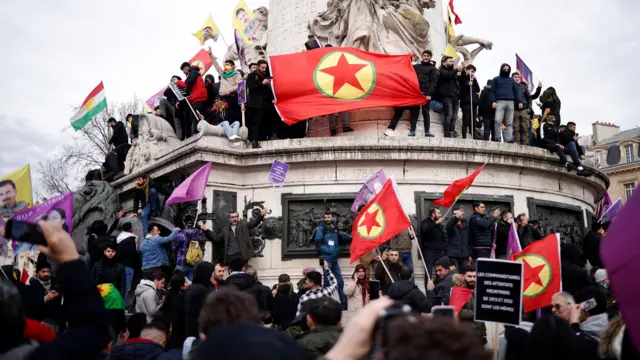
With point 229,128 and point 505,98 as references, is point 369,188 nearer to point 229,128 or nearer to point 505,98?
point 229,128

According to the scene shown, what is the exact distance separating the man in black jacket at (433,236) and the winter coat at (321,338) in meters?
9.14

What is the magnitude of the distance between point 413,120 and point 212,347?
14322 mm

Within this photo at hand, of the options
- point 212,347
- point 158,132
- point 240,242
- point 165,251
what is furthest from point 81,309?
point 158,132

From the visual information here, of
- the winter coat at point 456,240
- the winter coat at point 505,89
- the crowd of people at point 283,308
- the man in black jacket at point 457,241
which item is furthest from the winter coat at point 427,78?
the winter coat at point 456,240

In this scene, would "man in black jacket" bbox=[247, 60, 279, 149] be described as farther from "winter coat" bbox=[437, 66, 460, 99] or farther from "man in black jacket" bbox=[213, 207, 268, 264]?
"winter coat" bbox=[437, 66, 460, 99]

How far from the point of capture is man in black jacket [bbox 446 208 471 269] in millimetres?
14008

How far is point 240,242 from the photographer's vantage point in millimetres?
14445

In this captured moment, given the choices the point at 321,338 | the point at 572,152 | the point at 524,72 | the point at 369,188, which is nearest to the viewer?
the point at 321,338

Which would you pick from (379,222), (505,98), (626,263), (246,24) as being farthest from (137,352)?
(246,24)

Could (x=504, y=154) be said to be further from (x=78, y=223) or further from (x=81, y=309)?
(x=81, y=309)

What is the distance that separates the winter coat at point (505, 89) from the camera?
17.3m

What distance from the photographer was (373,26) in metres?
18.8

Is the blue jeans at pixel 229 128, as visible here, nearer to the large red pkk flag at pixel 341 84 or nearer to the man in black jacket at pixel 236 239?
the large red pkk flag at pixel 341 84

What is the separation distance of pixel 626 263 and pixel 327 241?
433 inches
